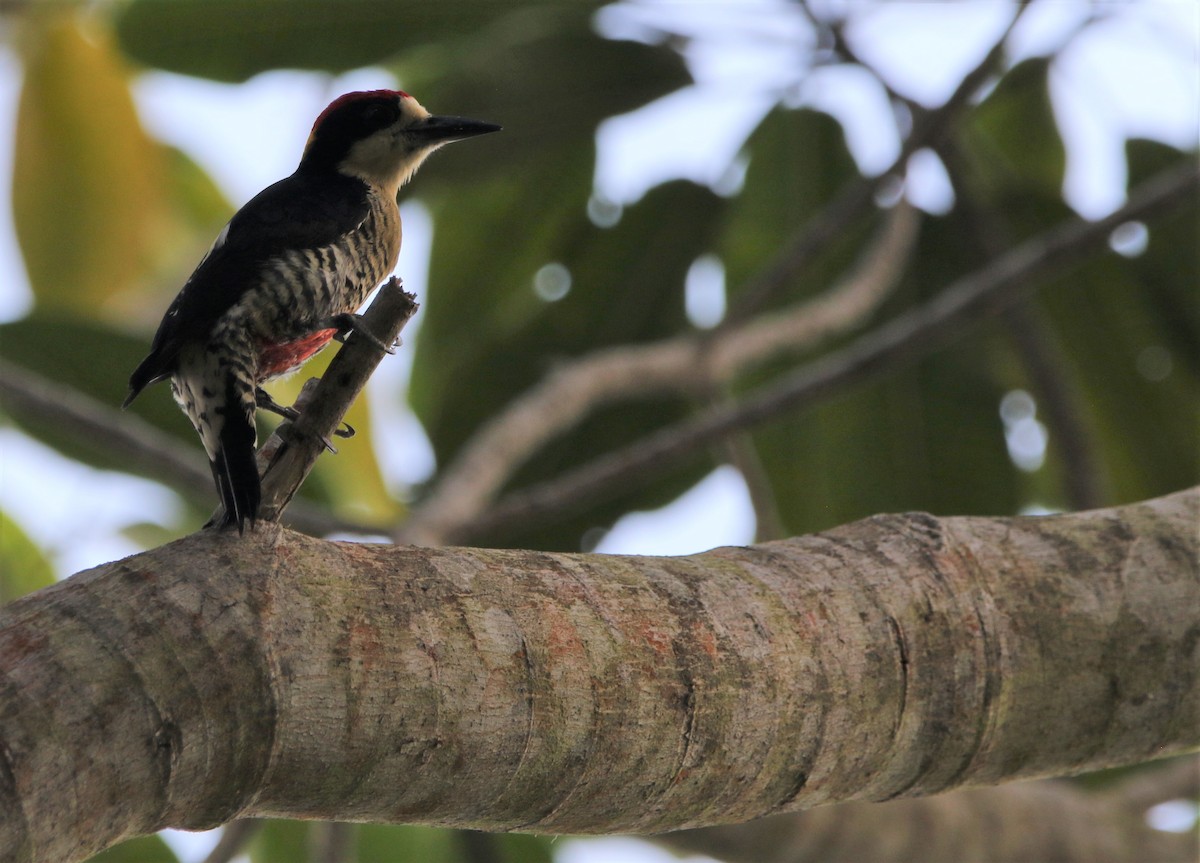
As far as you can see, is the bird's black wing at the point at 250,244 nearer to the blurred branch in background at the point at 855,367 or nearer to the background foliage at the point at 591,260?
the blurred branch in background at the point at 855,367

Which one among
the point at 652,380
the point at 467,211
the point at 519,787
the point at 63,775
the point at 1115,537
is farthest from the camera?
the point at 467,211

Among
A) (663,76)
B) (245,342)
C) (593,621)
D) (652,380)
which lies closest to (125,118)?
(663,76)

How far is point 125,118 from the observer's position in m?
4.02

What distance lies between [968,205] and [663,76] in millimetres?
971

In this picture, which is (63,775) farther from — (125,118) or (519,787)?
(125,118)

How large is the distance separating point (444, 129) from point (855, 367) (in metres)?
0.98

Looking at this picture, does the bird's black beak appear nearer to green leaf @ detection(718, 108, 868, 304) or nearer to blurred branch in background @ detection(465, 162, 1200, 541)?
blurred branch in background @ detection(465, 162, 1200, 541)

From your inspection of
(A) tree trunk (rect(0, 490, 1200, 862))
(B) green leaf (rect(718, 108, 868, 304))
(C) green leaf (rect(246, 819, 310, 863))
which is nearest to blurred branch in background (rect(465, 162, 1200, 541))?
(B) green leaf (rect(718, 108, 868, 304))

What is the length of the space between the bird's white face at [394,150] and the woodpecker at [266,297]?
0.01m

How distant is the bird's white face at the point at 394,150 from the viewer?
249cm

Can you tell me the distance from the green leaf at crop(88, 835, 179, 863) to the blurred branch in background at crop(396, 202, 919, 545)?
3.40ft

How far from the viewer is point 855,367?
9.27ft

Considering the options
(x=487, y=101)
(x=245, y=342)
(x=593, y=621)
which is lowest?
(x=593, y=621)

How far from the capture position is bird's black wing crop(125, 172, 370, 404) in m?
1.83
